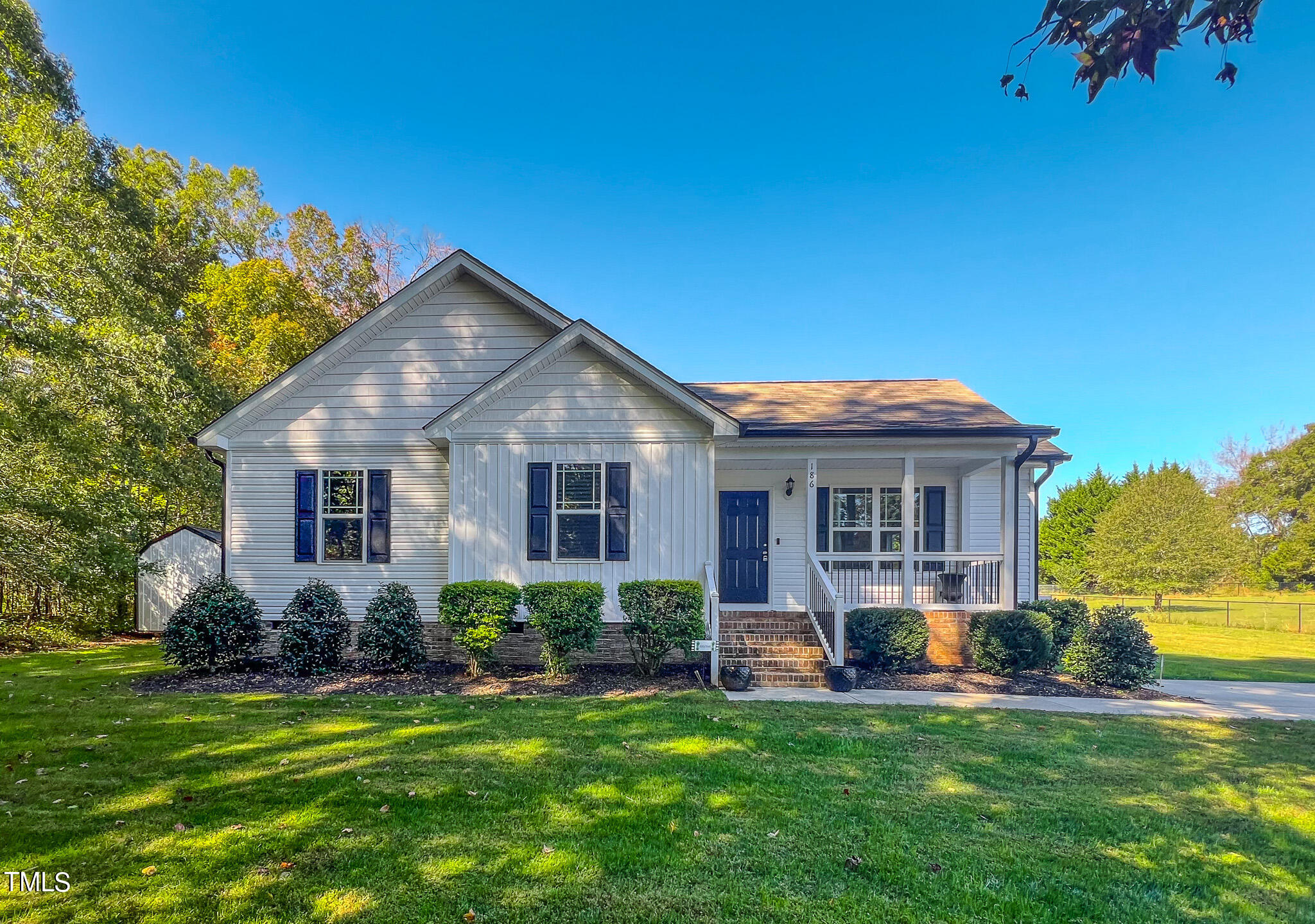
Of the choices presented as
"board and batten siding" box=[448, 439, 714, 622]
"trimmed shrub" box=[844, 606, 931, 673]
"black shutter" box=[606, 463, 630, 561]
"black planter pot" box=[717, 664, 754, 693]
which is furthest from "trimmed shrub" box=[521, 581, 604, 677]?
"trimmed shrub" box=[844, 606, 931, 673]

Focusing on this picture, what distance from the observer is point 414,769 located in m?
4.70

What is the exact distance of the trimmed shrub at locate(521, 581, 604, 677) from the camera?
7.93m

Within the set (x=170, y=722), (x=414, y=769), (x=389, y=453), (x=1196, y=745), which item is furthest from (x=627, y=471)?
(x=1196, y=745)

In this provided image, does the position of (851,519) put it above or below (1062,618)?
above

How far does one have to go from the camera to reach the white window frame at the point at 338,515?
964 centimetres

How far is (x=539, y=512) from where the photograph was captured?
8.94 meters

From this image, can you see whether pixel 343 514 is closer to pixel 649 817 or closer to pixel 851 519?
pixel 649 817

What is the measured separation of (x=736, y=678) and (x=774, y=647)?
4.01 feet

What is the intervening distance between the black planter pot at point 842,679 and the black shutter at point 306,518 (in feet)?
29.2

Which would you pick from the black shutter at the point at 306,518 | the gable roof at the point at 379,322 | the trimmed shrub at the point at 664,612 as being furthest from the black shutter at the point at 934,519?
the black shutter at the point at 306,518

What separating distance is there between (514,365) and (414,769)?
5912 mm

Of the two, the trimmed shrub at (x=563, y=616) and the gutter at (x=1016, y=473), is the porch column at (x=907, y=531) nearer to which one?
the gutter at (x=1016, y=473)

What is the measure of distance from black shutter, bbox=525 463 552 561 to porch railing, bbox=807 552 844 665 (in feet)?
14.5

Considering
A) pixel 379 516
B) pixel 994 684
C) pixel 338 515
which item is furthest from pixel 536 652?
pixel 994 684
